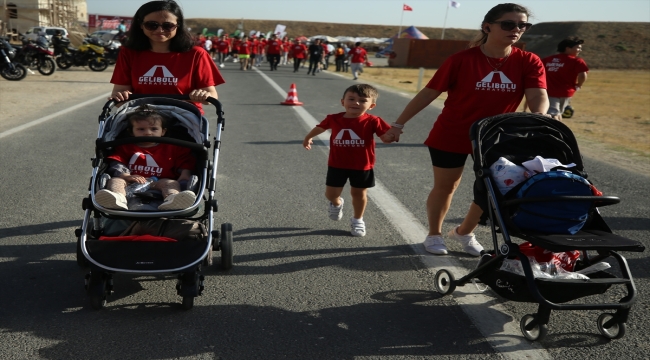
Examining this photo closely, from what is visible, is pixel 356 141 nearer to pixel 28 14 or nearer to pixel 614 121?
pixel 614 121

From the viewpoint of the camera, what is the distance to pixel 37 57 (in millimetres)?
21203

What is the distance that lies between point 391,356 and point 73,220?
10.9 ft

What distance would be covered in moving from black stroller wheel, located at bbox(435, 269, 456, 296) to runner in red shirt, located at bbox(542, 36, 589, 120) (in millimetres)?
7909

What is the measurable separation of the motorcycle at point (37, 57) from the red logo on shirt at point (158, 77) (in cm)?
1856

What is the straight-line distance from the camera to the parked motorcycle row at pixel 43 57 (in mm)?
18788

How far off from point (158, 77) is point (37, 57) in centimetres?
1903

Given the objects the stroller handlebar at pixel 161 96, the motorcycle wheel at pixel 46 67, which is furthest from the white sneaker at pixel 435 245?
the motorcycle wheel at pixel 46 67

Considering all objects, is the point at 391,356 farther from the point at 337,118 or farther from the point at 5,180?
the point at 5,180

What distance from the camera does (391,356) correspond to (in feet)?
10.3

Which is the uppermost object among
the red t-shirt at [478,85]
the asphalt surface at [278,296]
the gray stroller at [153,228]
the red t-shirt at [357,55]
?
the red t-shirt at [478,85]

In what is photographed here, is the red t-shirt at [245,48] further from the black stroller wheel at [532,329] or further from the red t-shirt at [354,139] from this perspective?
the black stroller wheel at [532,329]

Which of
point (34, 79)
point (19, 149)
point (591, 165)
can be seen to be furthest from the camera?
point (34, 79)

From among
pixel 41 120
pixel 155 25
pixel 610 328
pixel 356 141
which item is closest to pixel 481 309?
pixel 610 328

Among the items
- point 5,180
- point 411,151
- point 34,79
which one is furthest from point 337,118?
point 34,79
